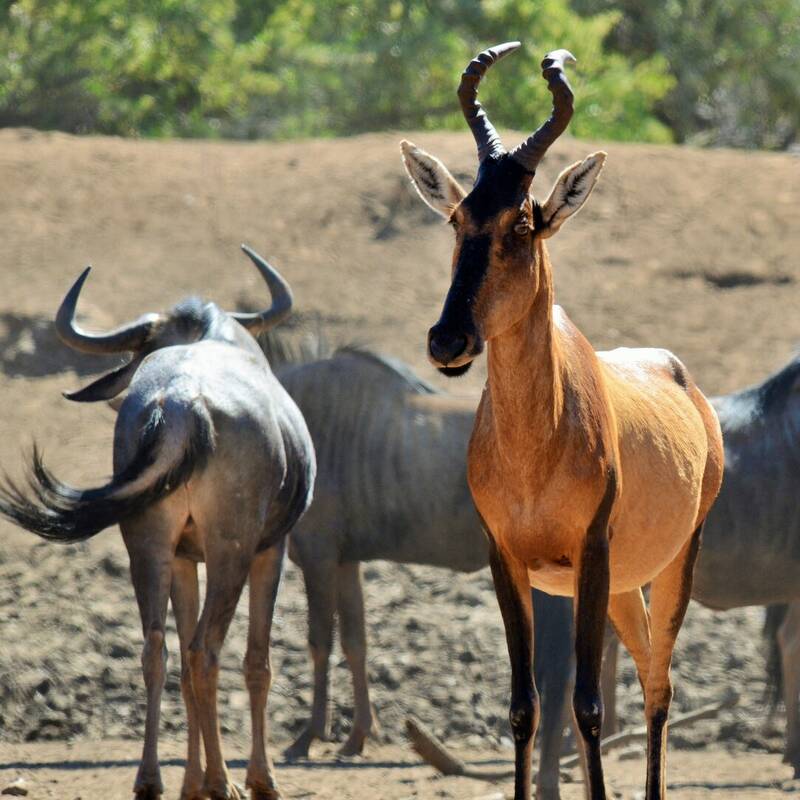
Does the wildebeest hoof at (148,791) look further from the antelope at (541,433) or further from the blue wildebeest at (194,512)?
the antelope at (541,433)

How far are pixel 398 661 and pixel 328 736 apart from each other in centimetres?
88

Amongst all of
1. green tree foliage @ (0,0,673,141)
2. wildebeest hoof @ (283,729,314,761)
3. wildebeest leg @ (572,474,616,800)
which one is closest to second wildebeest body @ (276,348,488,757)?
wildebeest hoof @ (283,729,314,761)

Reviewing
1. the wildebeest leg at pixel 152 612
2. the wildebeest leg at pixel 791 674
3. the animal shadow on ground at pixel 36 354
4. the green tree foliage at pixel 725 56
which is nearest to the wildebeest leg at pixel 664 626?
the wildebeest leg at pixel 152 612

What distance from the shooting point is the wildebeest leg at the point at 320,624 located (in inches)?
375

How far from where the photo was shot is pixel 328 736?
9836mm

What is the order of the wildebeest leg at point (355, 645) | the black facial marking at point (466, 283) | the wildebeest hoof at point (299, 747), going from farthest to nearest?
the wildebeest leg at point (355, 645) → the wildebeest hoof at point (299, 747) → the black facial marking at point (466, 283)

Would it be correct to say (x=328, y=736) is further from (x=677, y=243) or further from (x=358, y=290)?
(x=677, y=243)

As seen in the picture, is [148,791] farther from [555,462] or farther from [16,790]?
[555,462]

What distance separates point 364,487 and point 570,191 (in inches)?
197

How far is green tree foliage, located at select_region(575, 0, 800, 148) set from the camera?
23141 mm

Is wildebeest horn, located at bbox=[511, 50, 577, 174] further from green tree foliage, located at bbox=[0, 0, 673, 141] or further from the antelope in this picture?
green tree foliage, located at bbox=[0, 0, 673, 141]

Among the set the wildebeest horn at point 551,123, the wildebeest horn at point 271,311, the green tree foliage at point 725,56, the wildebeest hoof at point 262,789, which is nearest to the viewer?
the wildebeest horn at point 551,123

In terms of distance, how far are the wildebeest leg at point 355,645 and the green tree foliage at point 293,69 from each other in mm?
12465

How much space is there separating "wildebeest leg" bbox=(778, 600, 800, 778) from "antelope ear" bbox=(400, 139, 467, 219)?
4.65 meters
